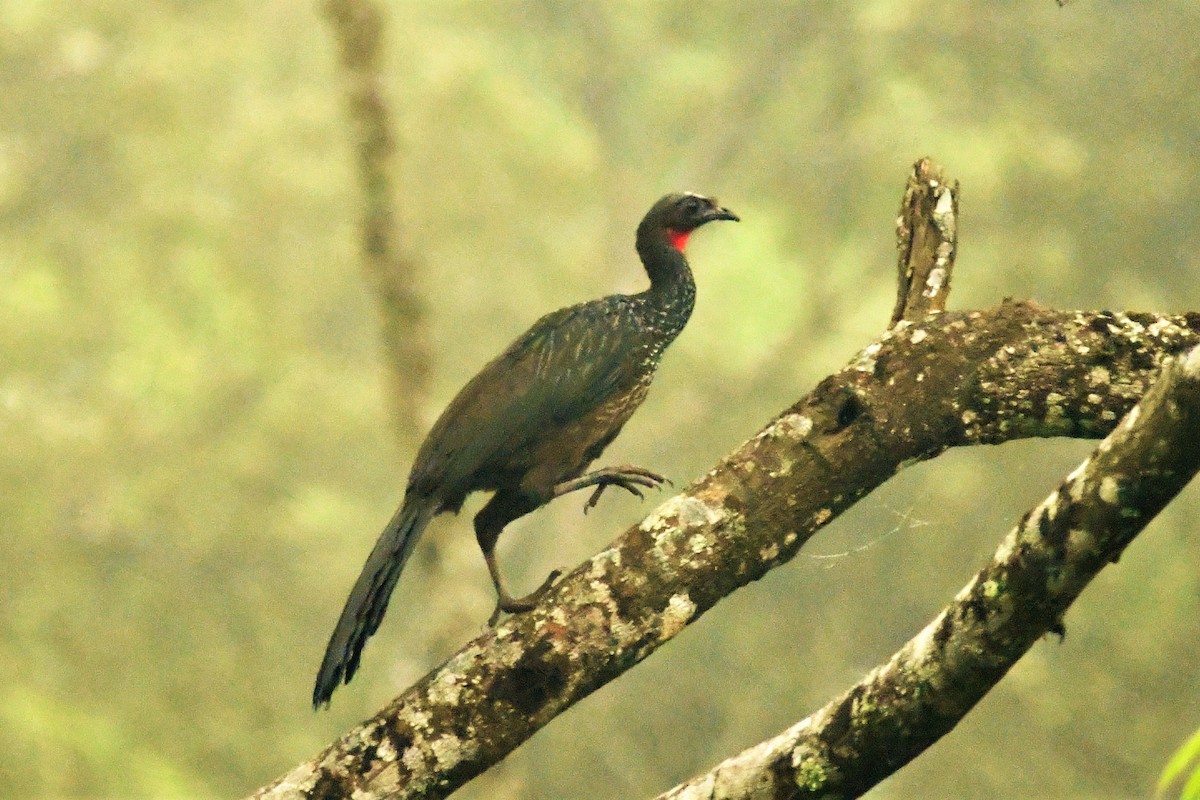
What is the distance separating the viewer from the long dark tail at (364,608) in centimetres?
274

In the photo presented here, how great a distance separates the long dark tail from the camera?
2.74 m

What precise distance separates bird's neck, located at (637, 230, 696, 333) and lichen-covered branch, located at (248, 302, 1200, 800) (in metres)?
0.80

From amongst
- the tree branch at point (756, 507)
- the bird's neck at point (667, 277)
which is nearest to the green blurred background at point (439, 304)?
the bird's neck at point (667, 277)

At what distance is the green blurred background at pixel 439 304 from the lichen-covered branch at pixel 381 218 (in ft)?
5.33

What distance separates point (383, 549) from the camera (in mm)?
2914

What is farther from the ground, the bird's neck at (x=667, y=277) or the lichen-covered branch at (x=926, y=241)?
the bird's neck at (x=667, y=277)

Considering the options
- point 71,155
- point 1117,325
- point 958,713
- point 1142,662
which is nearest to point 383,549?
point 958,713

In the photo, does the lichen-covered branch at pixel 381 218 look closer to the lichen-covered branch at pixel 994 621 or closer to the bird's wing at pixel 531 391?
the bird's wing at pixel 531 391

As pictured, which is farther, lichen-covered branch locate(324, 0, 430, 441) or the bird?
lichen-covered branch locate(324, 0, 430, 441)

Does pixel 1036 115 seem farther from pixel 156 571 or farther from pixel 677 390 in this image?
pixel 156 571

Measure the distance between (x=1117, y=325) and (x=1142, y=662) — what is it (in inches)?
210

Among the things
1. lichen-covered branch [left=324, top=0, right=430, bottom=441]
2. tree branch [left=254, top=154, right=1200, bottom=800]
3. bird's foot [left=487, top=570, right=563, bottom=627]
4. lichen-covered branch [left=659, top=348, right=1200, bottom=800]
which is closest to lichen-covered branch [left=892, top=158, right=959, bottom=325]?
tree branch [left=254, top=154, right=1200, bottom=800]

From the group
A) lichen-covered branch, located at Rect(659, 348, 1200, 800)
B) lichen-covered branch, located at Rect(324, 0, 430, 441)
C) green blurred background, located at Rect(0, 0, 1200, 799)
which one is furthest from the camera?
green blurred background, located at Rect(0, 0, 1200, 799)

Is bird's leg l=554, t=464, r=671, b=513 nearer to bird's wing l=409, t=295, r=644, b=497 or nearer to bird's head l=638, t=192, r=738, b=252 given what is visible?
bird's wing l=409, t=295, r=644, b=497
